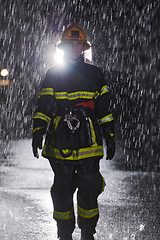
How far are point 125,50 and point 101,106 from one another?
888 cm

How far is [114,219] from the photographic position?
360 centimetres

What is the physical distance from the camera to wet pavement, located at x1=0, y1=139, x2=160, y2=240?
10.5ft

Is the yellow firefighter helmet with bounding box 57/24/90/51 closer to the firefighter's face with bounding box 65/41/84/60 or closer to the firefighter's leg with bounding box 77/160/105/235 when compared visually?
the firefighter's face with bounding box 65/41/84/60

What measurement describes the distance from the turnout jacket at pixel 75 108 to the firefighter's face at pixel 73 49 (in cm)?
9

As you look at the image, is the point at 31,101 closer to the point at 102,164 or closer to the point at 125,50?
the point at 125,50

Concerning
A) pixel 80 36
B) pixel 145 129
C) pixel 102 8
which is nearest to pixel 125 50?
pixel 102 8

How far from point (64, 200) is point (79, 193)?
165 mm

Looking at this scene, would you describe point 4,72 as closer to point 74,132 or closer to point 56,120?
point 56,120

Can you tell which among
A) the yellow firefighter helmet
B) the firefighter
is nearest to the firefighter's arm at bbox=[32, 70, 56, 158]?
the firefighter

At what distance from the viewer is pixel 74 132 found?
9.27 feet

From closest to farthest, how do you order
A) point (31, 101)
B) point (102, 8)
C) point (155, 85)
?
point (155, 85), point (102, 8), point (31, 101)

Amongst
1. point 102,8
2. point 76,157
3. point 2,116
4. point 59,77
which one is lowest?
point 2,116

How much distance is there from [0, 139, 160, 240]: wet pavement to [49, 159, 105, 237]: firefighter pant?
0.39m

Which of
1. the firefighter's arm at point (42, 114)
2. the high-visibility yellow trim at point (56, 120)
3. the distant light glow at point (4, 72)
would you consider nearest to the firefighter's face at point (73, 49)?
the firefighter's arm at point (42, 114)
